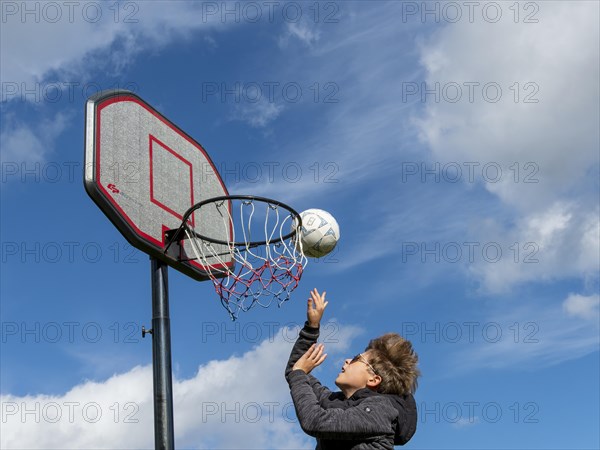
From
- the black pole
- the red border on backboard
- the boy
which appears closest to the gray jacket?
the boy

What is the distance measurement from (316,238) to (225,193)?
6.01 ft

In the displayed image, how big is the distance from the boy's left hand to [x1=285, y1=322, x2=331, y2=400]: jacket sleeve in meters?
0.04

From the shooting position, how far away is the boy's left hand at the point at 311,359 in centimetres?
362

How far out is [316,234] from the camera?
7.47 metres

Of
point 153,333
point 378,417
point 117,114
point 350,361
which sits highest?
point 117,114

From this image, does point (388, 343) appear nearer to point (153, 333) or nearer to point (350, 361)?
point (350, 361)

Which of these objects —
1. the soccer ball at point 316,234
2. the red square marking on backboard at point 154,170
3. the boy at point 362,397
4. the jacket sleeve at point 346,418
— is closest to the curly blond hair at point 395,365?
the boy at point 362,397

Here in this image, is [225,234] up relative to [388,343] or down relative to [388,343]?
up

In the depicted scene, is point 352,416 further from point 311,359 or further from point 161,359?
point 161,359

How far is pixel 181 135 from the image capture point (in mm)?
8367

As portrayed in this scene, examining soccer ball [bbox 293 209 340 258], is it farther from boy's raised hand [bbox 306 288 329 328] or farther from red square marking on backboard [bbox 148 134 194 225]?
boy's raised hand [bbox 306 288 329 328]

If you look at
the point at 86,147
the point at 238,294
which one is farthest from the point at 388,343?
the point at 86,147

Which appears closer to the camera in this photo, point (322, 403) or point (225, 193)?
point (322, 403)

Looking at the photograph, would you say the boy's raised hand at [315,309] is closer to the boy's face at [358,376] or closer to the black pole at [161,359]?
the boy's face at [358,376]
